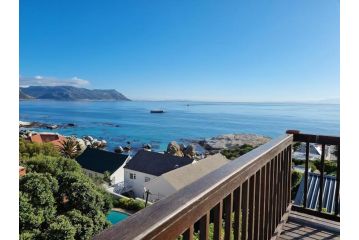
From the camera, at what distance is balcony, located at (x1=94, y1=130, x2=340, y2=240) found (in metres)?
0.57

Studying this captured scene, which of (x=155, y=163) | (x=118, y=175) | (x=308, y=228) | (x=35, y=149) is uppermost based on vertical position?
(x=308, y=228)

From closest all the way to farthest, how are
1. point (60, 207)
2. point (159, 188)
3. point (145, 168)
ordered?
point (60, 207) < point (159, 188) < point (145, 168)

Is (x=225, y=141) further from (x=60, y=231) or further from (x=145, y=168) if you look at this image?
(x=60, y=231)

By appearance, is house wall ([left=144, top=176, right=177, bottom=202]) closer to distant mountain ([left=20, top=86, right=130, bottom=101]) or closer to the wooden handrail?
the wooden handrail

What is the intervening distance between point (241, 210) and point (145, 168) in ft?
51.6

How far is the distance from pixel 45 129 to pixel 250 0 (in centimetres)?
4132

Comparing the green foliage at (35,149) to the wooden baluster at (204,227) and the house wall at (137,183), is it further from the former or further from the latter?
the wooden baluster at (204,227)

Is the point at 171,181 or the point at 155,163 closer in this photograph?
the point at 171,181

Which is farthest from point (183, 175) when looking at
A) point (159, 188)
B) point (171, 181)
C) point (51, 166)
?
point (51, 166)

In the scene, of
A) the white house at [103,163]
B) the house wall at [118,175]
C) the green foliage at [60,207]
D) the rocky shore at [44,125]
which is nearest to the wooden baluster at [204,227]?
the green foliage at [60,207]

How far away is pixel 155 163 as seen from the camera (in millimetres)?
16812

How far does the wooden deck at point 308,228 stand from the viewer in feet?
6.70

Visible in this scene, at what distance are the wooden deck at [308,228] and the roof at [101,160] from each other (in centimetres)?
1607

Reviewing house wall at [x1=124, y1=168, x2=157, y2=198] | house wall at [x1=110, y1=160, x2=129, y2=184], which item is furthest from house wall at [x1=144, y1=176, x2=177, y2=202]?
house wall at [x1=110, y1=160, x2=129, y2=184]
